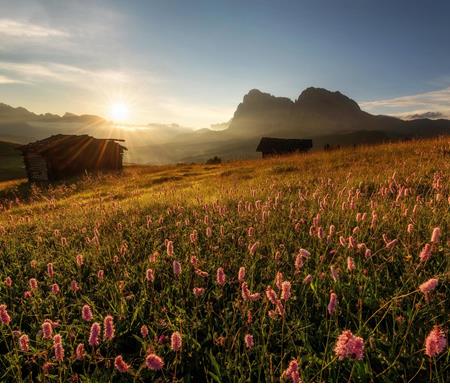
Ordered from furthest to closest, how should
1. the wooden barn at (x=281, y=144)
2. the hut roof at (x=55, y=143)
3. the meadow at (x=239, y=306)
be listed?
the wooden barn at (x=281, y=144), the hut roof at (x=55, y=143), the meadow at (x=239, y=306)

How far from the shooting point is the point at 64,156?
177ft

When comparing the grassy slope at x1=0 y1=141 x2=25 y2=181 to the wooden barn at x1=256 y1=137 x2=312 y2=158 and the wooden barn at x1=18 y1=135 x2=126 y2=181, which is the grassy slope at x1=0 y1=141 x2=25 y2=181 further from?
the wooden barn at x1=256 y1=137 x2=312 y2=158

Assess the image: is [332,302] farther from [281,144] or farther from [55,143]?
[281,144]

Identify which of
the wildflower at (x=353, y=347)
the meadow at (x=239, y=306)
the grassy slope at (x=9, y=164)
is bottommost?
the grassy slope at (x=9, y=164)

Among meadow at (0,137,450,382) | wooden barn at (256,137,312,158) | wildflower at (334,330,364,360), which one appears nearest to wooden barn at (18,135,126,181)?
wooden barn at (256,137,312,158)

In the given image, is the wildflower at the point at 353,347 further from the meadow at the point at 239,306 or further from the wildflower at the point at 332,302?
the wildflower at the point at 332,302

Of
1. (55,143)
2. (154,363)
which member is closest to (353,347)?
(154,363)

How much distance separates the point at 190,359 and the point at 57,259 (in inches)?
123

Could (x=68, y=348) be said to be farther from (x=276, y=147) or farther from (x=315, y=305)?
(x=276, y=147)

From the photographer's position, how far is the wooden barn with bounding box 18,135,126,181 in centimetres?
5206

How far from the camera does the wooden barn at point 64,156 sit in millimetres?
52062

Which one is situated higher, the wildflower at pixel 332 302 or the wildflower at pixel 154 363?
the wildflower at pixel 332 302

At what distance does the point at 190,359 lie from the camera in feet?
9.00

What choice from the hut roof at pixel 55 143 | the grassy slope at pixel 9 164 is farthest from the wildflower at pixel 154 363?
the hut roof at pixel 55 143
